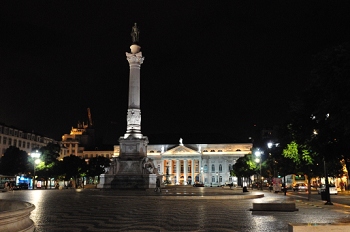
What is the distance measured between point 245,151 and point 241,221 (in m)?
154

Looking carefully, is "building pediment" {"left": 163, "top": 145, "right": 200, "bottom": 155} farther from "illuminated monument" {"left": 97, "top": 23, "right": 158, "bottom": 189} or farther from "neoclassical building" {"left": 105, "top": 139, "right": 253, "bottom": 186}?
"illuminated monument" {"left": 97, "top": 23, "right": 158, "bottom": 189}

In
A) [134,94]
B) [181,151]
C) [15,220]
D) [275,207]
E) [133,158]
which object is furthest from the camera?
[181,151]

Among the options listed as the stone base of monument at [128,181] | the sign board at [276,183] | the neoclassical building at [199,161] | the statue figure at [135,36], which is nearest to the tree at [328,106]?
the sign board at [276,183]

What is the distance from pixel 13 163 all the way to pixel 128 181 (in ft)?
144

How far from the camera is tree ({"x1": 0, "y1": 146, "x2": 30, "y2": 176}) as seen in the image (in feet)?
290

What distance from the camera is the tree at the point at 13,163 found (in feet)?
290

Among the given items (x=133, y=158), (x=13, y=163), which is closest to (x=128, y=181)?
(x=133, y=158)

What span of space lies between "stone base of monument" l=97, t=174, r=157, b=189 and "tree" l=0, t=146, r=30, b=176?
129ft

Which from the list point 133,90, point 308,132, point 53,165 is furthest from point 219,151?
point 308,132

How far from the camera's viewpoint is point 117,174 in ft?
193

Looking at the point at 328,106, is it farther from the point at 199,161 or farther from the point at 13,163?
the point at 199,161

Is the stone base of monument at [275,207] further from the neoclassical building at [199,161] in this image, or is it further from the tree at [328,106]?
the neoclassical building at [199,161]

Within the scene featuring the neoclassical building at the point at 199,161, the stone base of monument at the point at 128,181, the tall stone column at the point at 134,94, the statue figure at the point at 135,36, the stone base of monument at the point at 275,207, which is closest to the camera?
the stone base of monument at the point at 275,207

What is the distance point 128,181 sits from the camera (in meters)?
57.7
